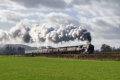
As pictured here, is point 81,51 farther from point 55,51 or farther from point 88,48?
point 55,51

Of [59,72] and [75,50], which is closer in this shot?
[59,72]

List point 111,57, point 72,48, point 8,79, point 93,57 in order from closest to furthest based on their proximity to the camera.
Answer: point 8,79 → point 111,57 → point 93,57 → point 72,48

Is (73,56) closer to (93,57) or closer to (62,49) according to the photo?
(93,57)

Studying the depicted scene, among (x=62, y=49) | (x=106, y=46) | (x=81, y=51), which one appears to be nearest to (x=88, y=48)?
(x=81, y=51)

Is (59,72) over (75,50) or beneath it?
beneath

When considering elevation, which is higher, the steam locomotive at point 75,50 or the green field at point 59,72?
the steam locomotive at point 75,50

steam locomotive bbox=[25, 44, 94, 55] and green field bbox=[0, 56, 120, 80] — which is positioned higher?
steam locomotive bbox=[25, 44, 94, 55]

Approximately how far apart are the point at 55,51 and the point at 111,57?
35.8 metres

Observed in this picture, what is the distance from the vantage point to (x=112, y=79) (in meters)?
18.0

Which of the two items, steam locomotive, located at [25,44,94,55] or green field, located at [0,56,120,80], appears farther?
steam locomotive, located at [25,44,94,55]

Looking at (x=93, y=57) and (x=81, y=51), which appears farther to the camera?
(x=81, y=51)

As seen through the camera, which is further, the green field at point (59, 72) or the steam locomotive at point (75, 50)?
the steam locomotive at point (75, 50)

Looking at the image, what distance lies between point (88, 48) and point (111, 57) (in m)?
11.7

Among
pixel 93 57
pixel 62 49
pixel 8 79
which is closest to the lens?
pixel 8 79
